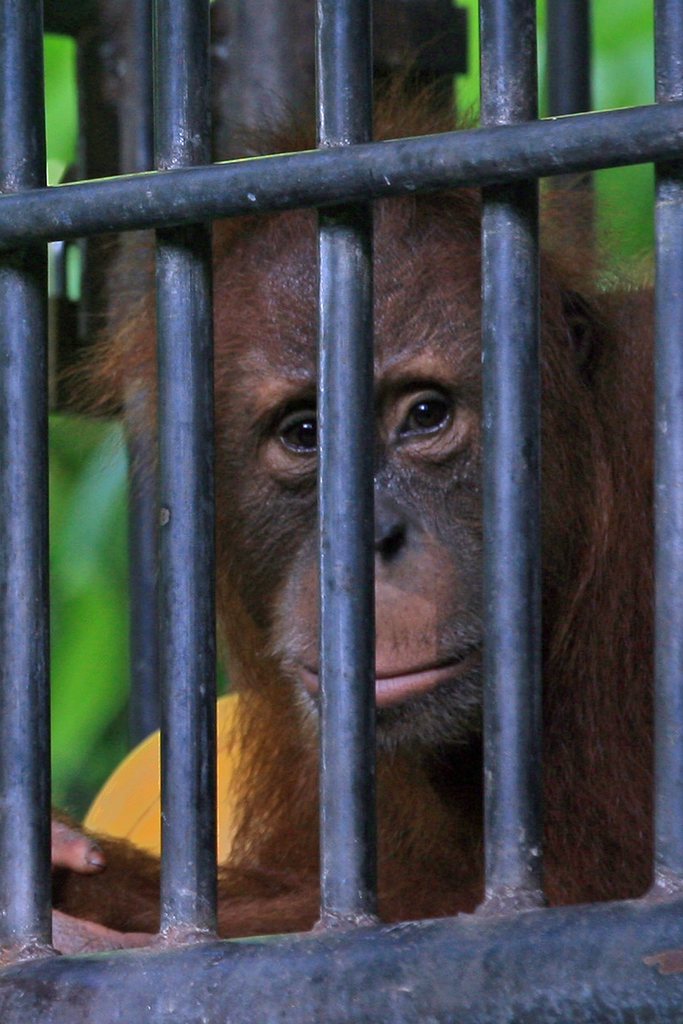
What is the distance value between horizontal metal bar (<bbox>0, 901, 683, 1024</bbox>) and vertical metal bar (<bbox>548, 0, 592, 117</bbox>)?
8.34ft

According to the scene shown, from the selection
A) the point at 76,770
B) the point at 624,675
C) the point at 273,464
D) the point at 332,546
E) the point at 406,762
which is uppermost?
the point at 273,464

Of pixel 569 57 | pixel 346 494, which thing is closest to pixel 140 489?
pixel 569 57

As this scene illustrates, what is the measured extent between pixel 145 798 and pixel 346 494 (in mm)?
2033

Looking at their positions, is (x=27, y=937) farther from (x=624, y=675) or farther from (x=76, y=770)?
(x=76, y=770)

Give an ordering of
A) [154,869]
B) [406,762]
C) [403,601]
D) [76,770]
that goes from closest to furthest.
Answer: [403,601], [406,762], [154,869], [76,770]

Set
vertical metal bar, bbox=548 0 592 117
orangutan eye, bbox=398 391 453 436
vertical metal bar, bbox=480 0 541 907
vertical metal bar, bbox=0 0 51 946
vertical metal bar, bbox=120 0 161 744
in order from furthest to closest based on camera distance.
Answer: vertical metal bar, bbox=548 0 592 117
vertical metal bar, bbox=120 0 161 744
orangutan eye, bbox=398 391 453 436
vertical metal bar, bbox=0 0 51 946
vertical metal bar, bbox=480 0 541 907

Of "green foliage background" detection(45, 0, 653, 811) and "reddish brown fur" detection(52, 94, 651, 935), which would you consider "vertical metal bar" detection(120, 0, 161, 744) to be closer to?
"reddish brown fur" detection(52, 94, 651, 935)

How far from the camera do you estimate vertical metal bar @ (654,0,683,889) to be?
1.03 meters

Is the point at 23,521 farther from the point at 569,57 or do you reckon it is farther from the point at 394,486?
the point at 569,57

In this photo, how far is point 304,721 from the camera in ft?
7.99

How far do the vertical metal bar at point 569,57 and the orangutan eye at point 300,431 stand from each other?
1.21 metres

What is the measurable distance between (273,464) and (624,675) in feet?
2.39

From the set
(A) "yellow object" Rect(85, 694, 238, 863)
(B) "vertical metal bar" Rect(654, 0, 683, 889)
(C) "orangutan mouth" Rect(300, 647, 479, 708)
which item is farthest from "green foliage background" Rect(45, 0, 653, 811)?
(B) "vertical metal bar" Rect(654, 0, 683, 889)

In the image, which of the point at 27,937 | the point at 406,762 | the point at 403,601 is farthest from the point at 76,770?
the point at 27,937
